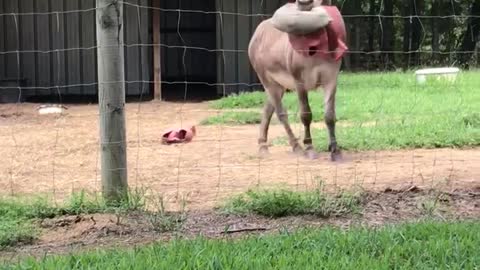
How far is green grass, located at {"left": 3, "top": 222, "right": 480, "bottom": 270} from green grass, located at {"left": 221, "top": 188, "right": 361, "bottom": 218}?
65 cm

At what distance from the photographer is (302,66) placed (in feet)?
28.6

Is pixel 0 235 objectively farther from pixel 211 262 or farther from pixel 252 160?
pixel 252 160

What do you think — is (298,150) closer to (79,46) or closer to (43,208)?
(43,208)

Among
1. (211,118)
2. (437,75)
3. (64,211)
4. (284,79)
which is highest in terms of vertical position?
(284,79)

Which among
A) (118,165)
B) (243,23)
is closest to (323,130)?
(118,165)

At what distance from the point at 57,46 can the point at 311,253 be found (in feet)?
52.1

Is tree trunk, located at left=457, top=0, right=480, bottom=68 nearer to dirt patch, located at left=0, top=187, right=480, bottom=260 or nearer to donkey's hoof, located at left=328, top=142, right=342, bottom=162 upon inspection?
donkey's hoof, located at left=328, top=142, right=342, bottom=162

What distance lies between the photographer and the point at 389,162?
8297 mm

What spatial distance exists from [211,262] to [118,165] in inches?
69.4

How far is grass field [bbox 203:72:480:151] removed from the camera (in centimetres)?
955

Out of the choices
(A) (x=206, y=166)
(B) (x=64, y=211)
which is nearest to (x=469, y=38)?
(A) (x=206, y=166)

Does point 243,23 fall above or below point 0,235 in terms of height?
above

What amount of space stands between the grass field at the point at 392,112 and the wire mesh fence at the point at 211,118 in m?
0.03

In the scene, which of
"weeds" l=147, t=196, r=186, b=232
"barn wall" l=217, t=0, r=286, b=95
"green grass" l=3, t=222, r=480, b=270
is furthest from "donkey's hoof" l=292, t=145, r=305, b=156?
"barn wall" l=217, t=0, r=286, b=95
